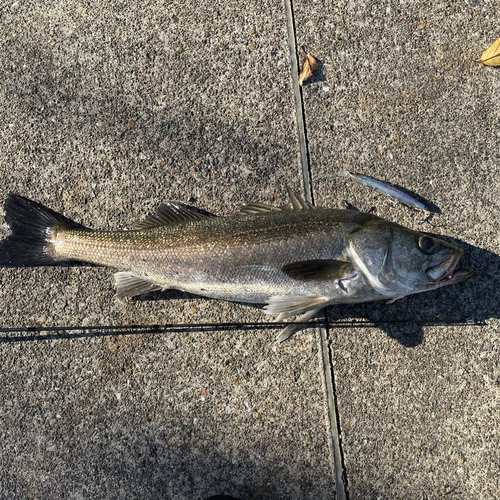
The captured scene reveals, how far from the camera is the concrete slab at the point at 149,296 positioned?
3064mm

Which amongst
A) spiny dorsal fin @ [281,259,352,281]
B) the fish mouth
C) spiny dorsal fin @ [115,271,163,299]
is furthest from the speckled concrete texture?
spiny dorsal fin @ [115,271,163,299]

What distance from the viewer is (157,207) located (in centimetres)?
316

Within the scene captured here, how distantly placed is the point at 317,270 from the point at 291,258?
0.20 meters

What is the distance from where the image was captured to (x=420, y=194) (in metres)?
3.23

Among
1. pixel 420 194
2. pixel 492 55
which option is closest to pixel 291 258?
pixel 420 194

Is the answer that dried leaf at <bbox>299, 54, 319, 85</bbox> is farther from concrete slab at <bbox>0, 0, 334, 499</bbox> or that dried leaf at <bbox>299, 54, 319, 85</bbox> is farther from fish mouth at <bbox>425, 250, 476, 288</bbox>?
fish mouth at <bbox>425, 250, 476, 288</bbox>

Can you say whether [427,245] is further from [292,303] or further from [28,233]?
[28,233]

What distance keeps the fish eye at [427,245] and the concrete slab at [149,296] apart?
112 cm

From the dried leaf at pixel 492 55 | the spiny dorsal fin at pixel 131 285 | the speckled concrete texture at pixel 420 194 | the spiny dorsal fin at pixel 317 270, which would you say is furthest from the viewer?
the dried leaf at pixel 492 55

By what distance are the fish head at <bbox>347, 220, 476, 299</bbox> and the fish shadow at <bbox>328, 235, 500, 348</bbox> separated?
0.47 meters

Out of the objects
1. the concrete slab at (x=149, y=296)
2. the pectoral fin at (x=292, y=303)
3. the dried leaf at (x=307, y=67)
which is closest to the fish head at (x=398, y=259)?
the pectoral fin at (x=292, y=303)

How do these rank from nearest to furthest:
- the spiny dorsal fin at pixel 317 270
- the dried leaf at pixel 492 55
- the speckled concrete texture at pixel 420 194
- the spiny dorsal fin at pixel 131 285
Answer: the spiny dorsal fin at pixel 317 270 < the spiny dorsal fin at pixel 131 285 < the speckled concrete texture at pixel 420 194 < the dried leaf at pixel 492 55

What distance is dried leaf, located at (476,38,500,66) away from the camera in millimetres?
A: 3273

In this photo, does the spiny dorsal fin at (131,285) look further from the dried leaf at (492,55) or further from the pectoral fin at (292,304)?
the dried leaf at (492,55)
